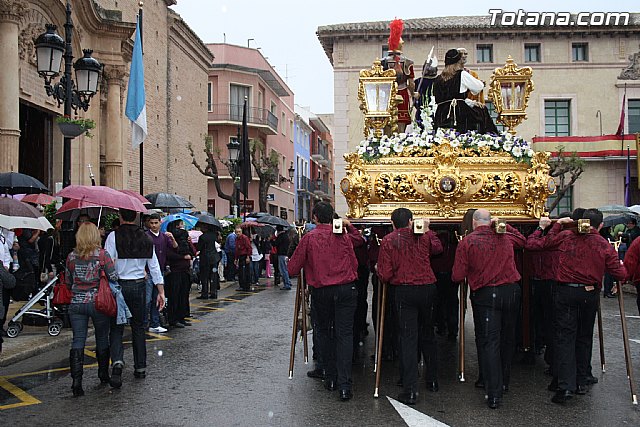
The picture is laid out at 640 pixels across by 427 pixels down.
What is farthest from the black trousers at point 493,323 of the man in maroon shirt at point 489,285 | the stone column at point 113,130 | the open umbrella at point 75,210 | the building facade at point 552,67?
the building facade at point 552,67

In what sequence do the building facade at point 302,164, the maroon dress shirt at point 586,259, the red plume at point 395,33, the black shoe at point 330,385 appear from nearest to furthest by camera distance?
the maroon dress shirt at point 586,259 → the black shoe at point 330,385 → the red plume at point 395,33 → the building facade at point 302,164

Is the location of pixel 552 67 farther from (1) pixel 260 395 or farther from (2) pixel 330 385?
(1) pixel 260 395

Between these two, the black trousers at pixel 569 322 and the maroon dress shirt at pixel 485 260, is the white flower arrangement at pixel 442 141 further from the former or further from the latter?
the black trousers at pixel 569 322

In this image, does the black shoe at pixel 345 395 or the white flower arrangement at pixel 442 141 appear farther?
the white flower arrangement at pixel 442 141

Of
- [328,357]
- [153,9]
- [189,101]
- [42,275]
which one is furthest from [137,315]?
[189,101]

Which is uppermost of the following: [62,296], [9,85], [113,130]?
[9,85]

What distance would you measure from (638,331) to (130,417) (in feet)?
27.3

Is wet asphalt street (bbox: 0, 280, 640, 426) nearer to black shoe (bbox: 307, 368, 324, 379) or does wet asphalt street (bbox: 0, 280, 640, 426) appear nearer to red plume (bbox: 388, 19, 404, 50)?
black shoe (bbox: 307, 368, 324, 379)

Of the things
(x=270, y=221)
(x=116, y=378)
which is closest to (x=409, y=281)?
(x=116, y=378)

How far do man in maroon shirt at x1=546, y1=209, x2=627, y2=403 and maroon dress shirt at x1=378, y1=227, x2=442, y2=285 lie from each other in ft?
3.98

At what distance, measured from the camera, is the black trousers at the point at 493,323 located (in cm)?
645

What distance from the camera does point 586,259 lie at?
668 cm

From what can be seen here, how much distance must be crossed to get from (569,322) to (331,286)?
7.56 feet

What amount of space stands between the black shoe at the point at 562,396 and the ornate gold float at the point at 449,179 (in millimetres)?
2239
